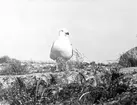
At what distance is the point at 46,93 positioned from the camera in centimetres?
595

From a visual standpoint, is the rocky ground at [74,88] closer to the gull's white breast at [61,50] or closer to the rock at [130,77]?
the rock at [130,77]

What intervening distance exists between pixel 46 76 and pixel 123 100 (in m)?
1.98

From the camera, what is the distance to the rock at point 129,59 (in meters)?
8.15

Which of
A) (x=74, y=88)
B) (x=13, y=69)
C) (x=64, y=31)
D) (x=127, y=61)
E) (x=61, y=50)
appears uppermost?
(x=64, y=31)

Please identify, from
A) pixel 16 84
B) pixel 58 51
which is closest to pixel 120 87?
pixel 16 84

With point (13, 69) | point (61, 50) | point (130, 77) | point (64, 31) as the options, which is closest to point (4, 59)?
point (64, 31)

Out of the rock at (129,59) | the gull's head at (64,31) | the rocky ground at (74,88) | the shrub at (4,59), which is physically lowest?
the rocky ground at (74,88)

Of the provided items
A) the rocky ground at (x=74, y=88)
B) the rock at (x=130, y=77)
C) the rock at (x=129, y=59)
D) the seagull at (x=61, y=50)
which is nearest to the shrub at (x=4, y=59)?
the seagull at (x=61, y=50)

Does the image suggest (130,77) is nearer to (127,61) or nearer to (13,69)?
(127,61)

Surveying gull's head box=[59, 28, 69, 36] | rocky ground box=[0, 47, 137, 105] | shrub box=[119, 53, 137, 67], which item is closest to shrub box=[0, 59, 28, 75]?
rocky ground box=[0, 47, 137, 105]

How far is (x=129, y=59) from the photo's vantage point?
323 inches

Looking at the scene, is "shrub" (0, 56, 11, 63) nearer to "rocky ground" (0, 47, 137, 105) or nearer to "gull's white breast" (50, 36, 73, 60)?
"gull's white breast" (50, 36, 73, 60)

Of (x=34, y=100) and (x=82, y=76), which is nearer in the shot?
(x=34, y=100)

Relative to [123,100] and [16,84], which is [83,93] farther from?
[16,84]
